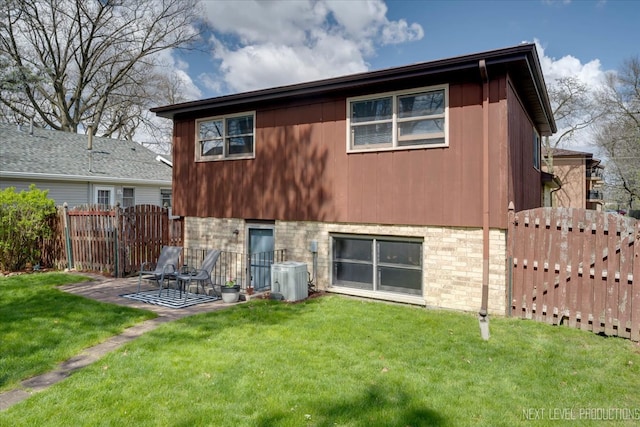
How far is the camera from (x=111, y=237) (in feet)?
34.1

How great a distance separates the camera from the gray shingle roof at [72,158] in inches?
602

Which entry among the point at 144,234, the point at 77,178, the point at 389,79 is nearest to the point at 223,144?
the point at 144,234

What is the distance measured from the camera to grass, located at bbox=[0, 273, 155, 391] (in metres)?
4.61

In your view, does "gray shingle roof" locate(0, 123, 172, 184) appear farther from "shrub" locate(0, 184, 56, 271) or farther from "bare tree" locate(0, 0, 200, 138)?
"bare tree" locate(0, 0, 200, 138)

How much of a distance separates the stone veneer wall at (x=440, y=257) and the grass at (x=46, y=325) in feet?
11.5

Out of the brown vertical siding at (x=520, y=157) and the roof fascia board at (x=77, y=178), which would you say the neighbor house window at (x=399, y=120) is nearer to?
the brown vertical siding at (x=520, y=157)

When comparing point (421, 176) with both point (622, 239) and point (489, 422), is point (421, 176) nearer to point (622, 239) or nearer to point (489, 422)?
point (622, 239)

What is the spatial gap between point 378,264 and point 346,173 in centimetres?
199

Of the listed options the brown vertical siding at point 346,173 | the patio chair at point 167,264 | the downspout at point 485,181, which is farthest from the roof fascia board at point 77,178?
the downspout at point 485,181

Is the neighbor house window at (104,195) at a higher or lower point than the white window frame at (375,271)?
higher

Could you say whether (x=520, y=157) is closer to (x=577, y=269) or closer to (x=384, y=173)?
(x=384, y=173)

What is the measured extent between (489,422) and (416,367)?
3.85 feet

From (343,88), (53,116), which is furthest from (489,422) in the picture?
(53,116)

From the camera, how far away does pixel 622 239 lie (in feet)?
18.3
